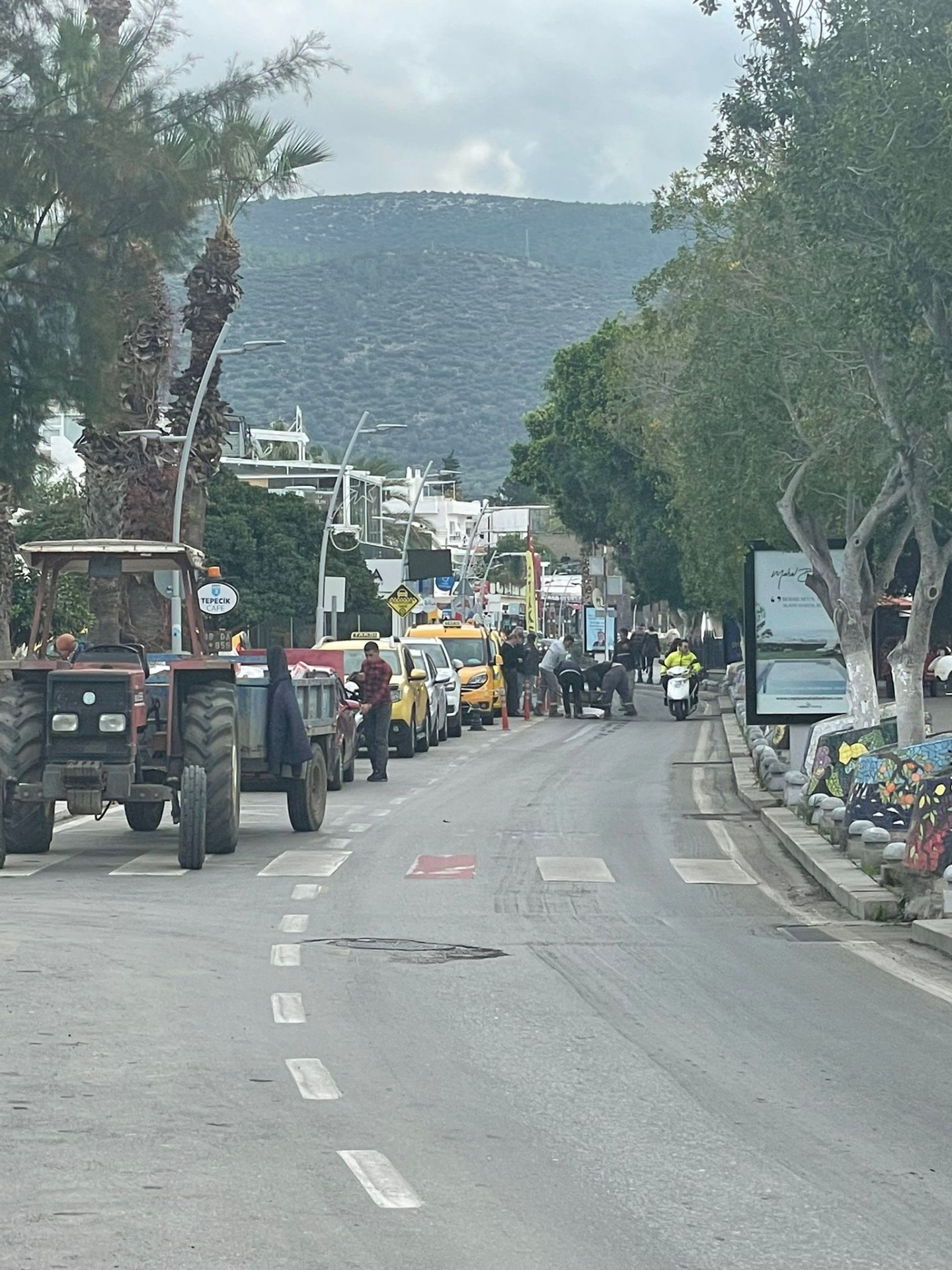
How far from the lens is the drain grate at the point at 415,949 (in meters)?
11.8

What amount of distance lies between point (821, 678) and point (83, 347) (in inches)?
472

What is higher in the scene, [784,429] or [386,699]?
[784,429]

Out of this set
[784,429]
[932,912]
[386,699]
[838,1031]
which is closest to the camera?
[838,1031]

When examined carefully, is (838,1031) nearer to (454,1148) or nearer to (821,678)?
(454,1148)

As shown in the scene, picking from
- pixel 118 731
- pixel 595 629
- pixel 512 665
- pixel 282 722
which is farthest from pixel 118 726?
pixel 595 629

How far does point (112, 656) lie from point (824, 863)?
6.26 metres

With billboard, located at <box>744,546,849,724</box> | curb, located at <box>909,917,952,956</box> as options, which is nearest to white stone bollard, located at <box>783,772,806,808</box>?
billboard, located at <box>744,546,849,724</box>

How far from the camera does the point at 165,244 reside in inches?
892

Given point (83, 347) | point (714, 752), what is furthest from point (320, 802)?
point (714, 752)

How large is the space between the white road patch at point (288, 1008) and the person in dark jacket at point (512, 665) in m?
36.3

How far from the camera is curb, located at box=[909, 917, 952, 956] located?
12.3 m

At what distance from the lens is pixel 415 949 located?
477 inches

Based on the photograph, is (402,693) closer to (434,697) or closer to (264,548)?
(434,697)

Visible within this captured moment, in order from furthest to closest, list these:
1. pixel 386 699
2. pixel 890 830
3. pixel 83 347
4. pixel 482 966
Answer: pixel 386 699
pixel 83 347
pixel 890 830
pixel 482 966
